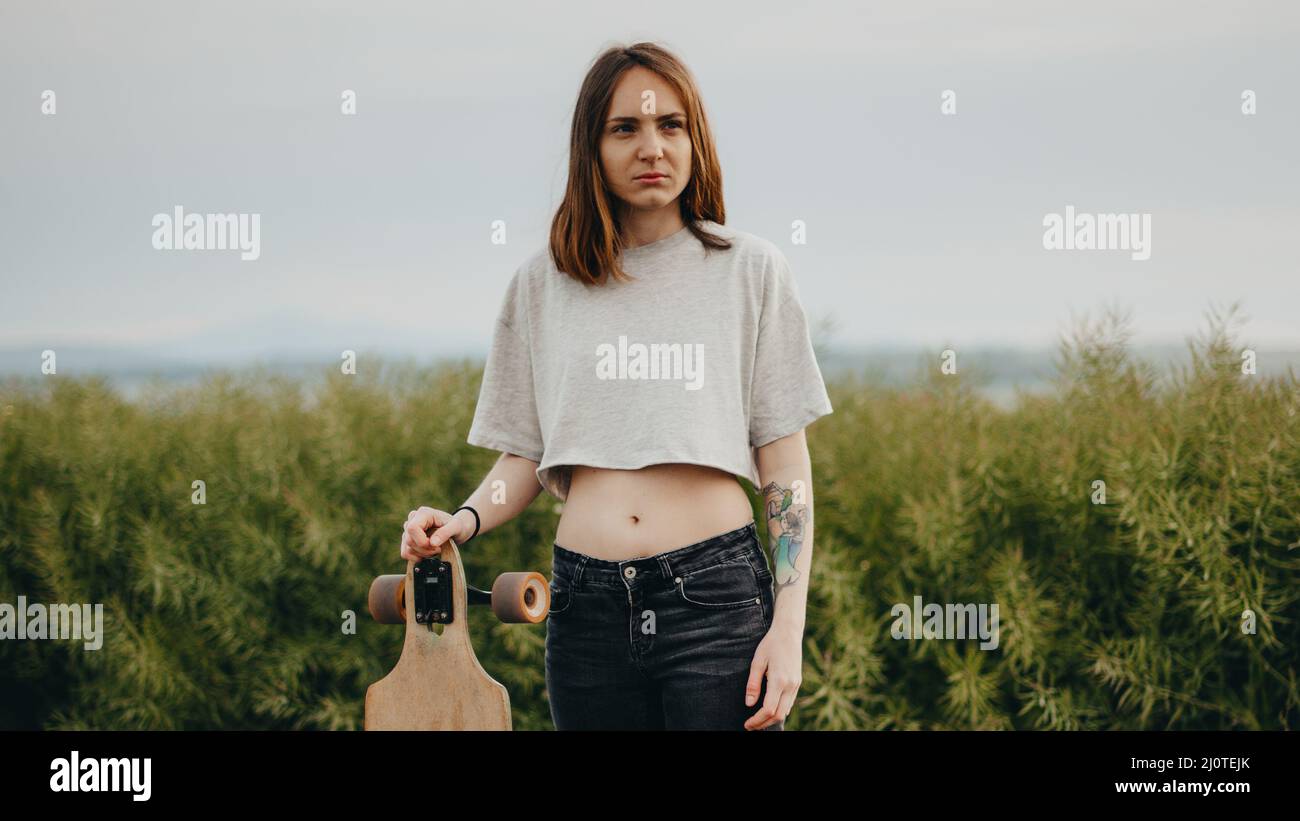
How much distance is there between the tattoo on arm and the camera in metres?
1.85

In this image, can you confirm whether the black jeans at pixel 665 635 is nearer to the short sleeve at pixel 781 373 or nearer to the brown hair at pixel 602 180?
the short sleeve at pixel 781 373

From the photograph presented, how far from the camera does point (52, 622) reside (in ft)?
13.8

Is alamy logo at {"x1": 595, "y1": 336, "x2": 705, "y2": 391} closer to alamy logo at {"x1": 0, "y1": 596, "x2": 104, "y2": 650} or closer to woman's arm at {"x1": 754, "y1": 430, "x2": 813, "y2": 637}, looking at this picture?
woman's arm at {"x1": 754, "y1": 430, "x2": 813, "y2": 637}

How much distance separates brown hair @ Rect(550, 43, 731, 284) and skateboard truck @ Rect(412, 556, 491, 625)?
50cm

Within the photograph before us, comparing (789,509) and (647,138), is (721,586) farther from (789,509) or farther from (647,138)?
(647,138)

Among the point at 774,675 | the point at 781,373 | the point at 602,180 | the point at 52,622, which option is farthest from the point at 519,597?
the point at 52,622

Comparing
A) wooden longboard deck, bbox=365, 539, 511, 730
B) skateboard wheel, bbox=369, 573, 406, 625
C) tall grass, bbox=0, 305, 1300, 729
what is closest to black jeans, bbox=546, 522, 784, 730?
wooden longboard deck, bbox=365, 539, 511, 730

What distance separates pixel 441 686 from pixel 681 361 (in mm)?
608

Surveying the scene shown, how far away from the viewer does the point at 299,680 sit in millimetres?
4031

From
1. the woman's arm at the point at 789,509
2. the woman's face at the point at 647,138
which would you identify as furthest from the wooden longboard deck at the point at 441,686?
the woman's face at the point at 647,138
